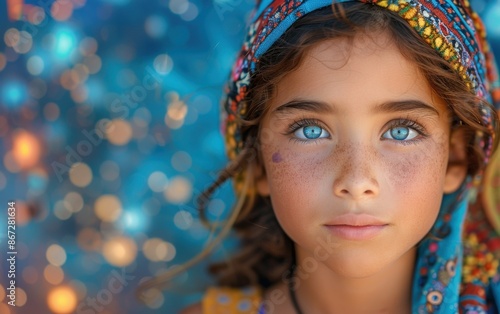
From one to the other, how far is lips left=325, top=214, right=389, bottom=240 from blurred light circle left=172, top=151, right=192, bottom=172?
31.8 inches

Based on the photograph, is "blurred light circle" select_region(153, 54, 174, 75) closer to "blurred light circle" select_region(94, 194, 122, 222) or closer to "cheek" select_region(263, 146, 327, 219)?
"blurred light circle" select_region(94, 194, 122, 222)

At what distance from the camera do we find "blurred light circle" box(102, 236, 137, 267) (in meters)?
1.94

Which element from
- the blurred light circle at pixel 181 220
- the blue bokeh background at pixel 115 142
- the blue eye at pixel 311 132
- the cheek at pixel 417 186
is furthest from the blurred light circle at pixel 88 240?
the cheek at pixel 417 186

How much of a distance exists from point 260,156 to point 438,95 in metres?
0.41

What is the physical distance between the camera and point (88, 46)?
1.88 metres

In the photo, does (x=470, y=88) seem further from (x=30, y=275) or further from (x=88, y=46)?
(x=30, y=275)

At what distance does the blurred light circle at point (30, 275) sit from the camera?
1.80m

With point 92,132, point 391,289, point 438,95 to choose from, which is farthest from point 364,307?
point 92,132

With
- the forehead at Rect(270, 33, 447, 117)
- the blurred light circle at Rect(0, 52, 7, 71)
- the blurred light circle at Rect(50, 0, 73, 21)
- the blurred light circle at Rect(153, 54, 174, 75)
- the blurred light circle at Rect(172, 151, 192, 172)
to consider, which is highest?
the forehead at Rect(270, 33, 447, 117)

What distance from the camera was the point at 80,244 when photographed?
6.35 ft

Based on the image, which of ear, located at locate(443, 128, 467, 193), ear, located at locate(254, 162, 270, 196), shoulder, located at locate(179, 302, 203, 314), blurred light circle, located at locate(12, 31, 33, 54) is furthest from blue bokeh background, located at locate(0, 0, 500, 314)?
ear, located at locate(443, 128, 467, 193)

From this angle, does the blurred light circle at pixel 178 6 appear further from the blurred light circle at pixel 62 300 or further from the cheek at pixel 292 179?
the blurred light circle at pixel 62 300

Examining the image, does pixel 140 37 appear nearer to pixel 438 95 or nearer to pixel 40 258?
pixel 40 258

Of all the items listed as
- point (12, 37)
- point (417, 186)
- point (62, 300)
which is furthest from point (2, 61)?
point (417, 186)
